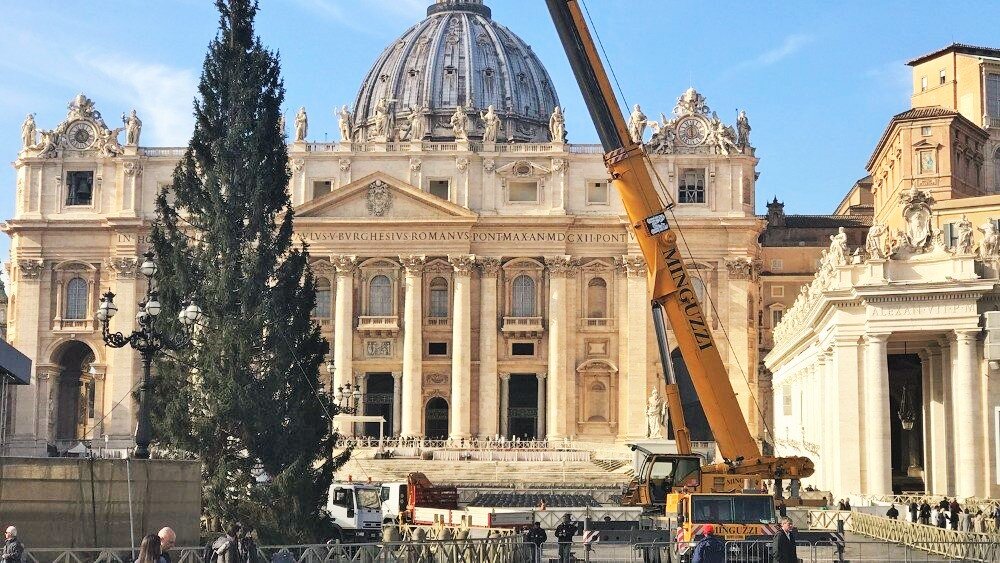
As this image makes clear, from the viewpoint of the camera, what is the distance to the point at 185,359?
1235 inches

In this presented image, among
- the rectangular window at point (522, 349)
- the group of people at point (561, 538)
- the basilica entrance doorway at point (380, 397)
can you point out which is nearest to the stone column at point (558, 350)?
the rectangular window at point (522, 349)

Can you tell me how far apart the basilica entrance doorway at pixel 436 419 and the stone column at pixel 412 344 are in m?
2.42

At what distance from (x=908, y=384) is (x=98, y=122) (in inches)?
2034

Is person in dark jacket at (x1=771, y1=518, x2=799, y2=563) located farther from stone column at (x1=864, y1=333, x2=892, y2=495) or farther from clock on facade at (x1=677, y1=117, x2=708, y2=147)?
clock on facade at (x1=677, y1=117, x2=708, y2=147)

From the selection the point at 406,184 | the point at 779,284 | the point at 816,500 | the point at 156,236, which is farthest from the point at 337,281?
the point at 156,236

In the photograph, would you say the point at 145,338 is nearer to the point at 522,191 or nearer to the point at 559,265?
the point at 559,265

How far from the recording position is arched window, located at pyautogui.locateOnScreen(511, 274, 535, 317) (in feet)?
268

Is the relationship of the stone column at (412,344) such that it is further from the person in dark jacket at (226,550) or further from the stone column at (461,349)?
the person in dark jacket at (226,550)

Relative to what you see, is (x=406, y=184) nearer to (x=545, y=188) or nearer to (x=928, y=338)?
(x=545, y=188)

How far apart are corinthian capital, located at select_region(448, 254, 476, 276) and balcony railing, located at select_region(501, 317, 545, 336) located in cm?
339

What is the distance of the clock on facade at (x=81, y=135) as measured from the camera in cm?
8469

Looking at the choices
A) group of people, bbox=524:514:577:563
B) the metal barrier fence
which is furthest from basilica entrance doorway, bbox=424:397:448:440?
the metal barrier fence

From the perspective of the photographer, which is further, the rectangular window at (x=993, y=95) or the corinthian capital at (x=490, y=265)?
the corinthian capital at (x=490, y=265)

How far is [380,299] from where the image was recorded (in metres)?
82.0
